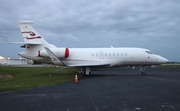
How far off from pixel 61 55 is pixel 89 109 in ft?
59.1

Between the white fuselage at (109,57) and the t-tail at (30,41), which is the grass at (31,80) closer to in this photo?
the white fuselage at (109,57)

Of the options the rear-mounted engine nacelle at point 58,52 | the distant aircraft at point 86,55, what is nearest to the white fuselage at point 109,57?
the distant aircraft at point 86,55

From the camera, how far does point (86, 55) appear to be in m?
→ 25.1

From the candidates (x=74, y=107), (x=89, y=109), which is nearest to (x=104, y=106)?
(x=89, y=109)

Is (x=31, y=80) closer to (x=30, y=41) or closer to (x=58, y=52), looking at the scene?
(x=58, y=52)

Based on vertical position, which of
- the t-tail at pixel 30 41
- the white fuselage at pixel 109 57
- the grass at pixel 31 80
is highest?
the t-tail at pixel 30 41

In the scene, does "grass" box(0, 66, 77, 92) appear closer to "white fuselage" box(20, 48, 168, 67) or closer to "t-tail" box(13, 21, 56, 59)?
"white fuselage" box(20, 48, 168, 67)

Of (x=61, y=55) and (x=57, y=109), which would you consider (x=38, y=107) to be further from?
(x=61, y=55)

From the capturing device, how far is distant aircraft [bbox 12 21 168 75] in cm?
2430

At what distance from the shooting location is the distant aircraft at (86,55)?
24.3 meters

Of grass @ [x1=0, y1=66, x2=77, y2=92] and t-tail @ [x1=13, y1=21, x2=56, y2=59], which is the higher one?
t-tail @ [x1=13, y1=21, x2=56, y2=59]

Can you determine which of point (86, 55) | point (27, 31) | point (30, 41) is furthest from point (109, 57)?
point (27, 31)

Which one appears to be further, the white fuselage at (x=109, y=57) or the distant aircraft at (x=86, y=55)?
the white fuselage at (x=109, y=57)

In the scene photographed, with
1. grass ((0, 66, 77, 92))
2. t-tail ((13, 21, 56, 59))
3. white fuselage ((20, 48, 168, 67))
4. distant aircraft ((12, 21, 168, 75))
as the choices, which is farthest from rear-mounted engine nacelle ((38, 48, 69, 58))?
grass ((0, 66, 77, 92))
